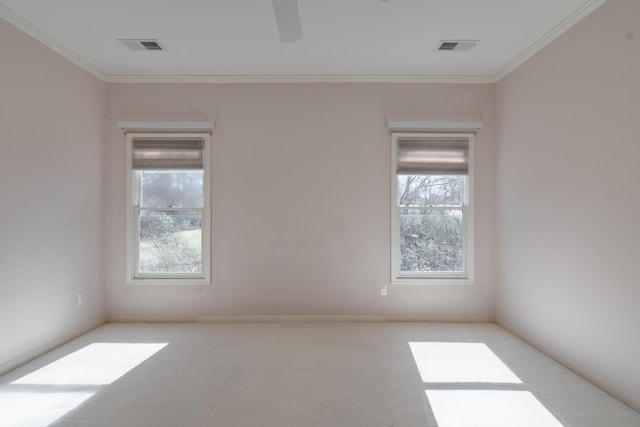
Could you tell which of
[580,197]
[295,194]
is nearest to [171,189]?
[295,194]

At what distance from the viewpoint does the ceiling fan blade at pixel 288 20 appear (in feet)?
7.70

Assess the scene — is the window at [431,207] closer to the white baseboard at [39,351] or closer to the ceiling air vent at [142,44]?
the ceiling air vent at [142,44]

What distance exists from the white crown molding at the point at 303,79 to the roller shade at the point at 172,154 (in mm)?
693

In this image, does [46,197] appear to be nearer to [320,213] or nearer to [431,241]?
[320,213]

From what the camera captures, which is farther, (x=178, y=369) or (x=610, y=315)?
(x=178, y=369)

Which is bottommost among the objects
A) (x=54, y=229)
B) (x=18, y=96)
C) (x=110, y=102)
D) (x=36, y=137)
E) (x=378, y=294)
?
(x=378, y=294)

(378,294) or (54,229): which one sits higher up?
(54,229)

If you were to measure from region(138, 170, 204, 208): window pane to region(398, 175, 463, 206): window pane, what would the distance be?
2356 mm

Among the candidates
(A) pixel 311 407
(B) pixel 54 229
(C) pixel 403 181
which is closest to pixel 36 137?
(B) pixel 54 229

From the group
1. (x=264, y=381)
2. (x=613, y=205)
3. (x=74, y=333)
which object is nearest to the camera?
(x=613, y=205)

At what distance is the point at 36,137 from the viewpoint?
2.75 metres

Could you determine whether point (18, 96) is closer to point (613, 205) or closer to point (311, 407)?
point (311, 407)

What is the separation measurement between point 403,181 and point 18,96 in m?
3.68

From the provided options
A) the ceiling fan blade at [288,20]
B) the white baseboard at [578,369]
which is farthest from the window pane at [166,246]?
the white baseboard at [578,369]
